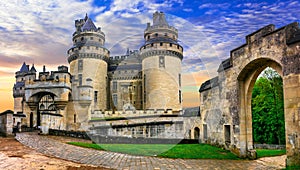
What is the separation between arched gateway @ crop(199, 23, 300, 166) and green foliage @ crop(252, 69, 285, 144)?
14083 millimetres

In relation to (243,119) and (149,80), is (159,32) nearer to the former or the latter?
(149,80)

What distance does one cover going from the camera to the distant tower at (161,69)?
36.4 metres

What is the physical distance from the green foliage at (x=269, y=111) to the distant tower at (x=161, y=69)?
10257 mm

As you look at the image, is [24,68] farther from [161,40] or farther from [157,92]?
[161,40]

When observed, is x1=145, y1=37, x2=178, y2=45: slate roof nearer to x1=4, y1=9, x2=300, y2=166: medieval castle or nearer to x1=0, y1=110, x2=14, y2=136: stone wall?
x1=4, y1=9, x2=300, y2=166: medieval castle

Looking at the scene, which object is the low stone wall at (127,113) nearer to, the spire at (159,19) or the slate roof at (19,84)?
the spire at (159,19)

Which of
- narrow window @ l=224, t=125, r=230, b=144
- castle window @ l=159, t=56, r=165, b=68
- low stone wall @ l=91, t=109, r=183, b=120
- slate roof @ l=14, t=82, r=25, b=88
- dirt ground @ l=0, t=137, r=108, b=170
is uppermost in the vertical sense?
castle window @ l=159, t=56, r=165, b=68

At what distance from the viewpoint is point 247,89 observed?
12.1 meters

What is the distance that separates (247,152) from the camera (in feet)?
39.0

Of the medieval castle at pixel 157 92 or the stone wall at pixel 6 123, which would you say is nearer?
the medieval castle at pixel 157 92

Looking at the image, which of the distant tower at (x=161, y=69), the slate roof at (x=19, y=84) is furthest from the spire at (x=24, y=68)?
the distant tower at (x=161, y=69)

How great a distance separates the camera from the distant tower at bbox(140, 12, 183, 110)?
3641 centimetres

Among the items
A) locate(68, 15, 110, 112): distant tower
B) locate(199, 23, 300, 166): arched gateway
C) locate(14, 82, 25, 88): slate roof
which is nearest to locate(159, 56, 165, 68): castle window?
locate(68, 15, 110, 112): distant tower

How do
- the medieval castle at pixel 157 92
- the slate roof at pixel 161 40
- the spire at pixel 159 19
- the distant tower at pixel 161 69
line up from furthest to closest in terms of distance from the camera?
1. the spire at pixel 159 19
2. the slate roof at pixel 161 40
3. the distant tower at pixel 161 69
4. the medieval castle at pixel 157 92
